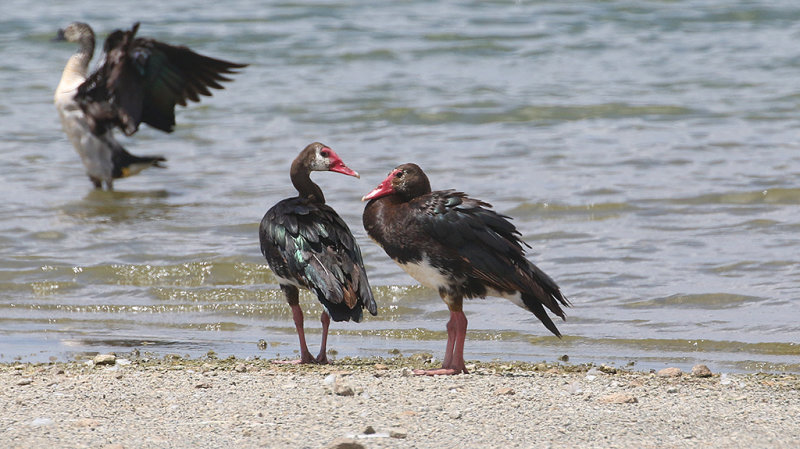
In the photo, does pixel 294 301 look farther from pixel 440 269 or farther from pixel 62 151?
pixel 62 151

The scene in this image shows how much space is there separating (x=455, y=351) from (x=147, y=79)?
284 inches

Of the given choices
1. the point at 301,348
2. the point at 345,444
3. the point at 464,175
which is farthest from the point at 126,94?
the point at 345,444

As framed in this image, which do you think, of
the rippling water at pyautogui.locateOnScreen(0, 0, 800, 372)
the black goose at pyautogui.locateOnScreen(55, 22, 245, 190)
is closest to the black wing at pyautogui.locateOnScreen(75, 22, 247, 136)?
the black goose at pyautogui.locateOnScreen(55, 22, 245, 190)

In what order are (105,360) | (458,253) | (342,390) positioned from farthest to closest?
1. (105,360)
2. (458,253)
3. (342,390)

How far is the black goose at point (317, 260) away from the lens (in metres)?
6.22

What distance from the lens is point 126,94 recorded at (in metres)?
12.4

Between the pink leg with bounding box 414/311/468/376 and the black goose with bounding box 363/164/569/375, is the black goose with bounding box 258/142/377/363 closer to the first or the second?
the black goose with bounding box 363/164/569/375

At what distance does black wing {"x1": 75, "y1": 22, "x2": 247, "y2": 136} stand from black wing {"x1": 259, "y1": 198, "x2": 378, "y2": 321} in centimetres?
566

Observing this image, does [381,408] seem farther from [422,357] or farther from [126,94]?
[126,94]

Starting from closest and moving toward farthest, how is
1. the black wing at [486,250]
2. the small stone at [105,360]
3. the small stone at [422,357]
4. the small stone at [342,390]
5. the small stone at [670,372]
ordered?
1. the small stone at [342,390]
2. the black wing at [486,250]
3. the small stone at [670,372]
4. the small stone at [105,360]
5. the small stone at [422,357]

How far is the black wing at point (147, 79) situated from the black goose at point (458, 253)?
6211 mm

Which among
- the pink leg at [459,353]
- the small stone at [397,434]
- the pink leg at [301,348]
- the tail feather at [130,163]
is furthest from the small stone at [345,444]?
the tail feather at [130,163]

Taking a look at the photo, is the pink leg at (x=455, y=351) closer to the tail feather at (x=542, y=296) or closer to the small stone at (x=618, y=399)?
the tail feather at (x=542, y=296)

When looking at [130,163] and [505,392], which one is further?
[130,163]
